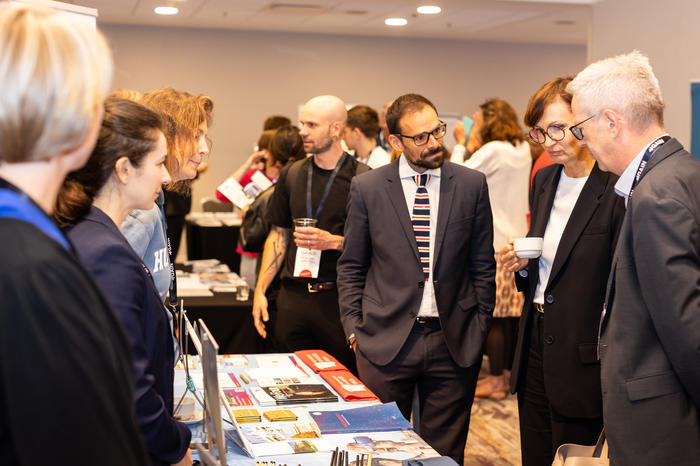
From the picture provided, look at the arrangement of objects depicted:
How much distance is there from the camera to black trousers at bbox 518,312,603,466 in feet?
8.00

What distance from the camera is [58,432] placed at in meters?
0.81

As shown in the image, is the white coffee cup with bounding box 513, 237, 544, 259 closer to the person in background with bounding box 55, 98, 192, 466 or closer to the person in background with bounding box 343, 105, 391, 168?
the person in background with bounding box 55, 98, 192, 466

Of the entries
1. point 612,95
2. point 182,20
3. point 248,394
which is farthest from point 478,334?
point 182,20

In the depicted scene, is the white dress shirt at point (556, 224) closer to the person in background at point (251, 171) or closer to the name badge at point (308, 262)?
the name badge at point (308, 262)

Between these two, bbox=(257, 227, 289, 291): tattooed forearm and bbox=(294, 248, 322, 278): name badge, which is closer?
bbox=(294, 248, 322, 278): name badge

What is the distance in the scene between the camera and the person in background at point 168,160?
2.04m

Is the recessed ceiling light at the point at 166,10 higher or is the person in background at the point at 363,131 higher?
the recessed ceiling light at the point at 166,10

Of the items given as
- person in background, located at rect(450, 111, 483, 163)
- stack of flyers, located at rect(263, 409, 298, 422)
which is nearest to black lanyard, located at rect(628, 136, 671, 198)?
stack of flyers, located at rect(263, 409, 298, 422)

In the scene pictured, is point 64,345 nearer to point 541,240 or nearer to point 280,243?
point 541,240

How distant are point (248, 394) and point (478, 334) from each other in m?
0.90

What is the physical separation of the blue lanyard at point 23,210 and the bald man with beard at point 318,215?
8.01 feet

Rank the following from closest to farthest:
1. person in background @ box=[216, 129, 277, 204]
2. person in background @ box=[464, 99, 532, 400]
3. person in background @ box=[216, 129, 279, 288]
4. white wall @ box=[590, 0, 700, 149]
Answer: white wall @ box=[590, 0, 700, 149]
person in background @ box=[464, 99, 532, 400]
person in background @ box=[216, 129, 279, 288]
person in background @ box=[216, 129, 277, 204]

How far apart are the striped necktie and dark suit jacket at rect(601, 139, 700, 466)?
826mm

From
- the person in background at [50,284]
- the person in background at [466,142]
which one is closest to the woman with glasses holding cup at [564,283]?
the person in background at [50,284]
